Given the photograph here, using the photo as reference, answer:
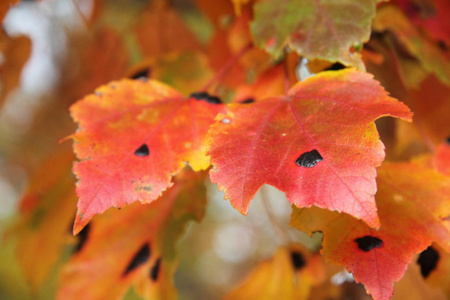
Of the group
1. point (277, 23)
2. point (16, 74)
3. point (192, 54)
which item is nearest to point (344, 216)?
point (277, 23)

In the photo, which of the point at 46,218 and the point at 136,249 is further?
the point at 46,218

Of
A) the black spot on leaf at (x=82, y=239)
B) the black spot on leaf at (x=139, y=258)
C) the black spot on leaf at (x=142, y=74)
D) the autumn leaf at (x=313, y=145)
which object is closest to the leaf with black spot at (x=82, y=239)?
the black spot on leaf at (x=82, y=239)

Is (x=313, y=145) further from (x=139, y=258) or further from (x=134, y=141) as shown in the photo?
(x=139, y=258)

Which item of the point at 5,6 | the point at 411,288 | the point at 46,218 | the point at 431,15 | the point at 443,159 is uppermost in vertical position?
the point at 5,6

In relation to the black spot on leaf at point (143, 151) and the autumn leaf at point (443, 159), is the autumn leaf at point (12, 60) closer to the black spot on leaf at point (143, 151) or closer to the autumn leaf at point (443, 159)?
the black spot on leaf at point (143, 151)

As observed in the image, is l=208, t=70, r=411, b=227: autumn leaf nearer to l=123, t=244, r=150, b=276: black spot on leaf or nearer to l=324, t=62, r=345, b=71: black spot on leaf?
l=324, t=62, r=345, b=71: black spot on leaf

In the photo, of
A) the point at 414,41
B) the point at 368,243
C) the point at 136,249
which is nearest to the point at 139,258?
the point at 136,249

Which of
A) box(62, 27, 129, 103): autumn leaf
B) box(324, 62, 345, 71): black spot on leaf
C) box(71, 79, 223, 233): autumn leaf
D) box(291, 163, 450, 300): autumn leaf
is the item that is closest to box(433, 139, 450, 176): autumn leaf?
box(291, 163, 450, 300): autumn leaf
